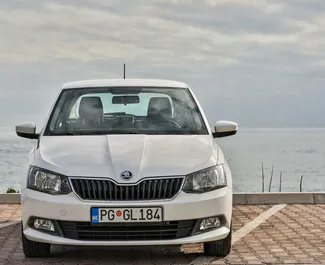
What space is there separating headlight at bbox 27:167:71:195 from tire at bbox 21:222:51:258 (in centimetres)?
61

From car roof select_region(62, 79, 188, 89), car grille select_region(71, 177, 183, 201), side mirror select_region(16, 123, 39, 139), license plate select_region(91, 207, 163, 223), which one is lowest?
license plate select_region(91, 207, 163, 223)

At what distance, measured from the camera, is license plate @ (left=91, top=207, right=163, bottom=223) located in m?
6.40

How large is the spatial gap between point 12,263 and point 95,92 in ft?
6.77

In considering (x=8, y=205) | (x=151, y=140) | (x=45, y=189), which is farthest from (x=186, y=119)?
(x=8, y=205)

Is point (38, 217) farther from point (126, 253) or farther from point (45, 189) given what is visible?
point (126, 253)

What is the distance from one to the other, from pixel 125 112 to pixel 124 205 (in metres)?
1.82

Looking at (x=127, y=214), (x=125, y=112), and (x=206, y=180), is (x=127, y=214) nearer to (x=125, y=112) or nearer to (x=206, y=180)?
(x=206, y=180)

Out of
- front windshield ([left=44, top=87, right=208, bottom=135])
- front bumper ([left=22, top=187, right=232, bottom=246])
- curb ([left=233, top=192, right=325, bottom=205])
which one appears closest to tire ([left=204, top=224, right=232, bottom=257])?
front bumper ([left=22, top=187, right=232, bottom=246])

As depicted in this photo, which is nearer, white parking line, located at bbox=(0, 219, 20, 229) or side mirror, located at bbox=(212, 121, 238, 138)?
side mirror, located at bbox=(212, 121, 238, 138)

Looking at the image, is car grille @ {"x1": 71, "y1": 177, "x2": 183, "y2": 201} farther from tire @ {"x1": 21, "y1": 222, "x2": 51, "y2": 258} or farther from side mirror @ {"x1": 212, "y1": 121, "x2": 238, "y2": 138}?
side mirror @ {"x1": 212, "y1": 121, "x2": 238, "y2": 138}

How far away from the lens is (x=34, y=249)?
278 inches

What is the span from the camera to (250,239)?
823 cm

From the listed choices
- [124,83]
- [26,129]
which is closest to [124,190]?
[26,129]

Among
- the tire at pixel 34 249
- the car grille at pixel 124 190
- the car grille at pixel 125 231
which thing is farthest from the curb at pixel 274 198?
the car grille at pixel 124 190
